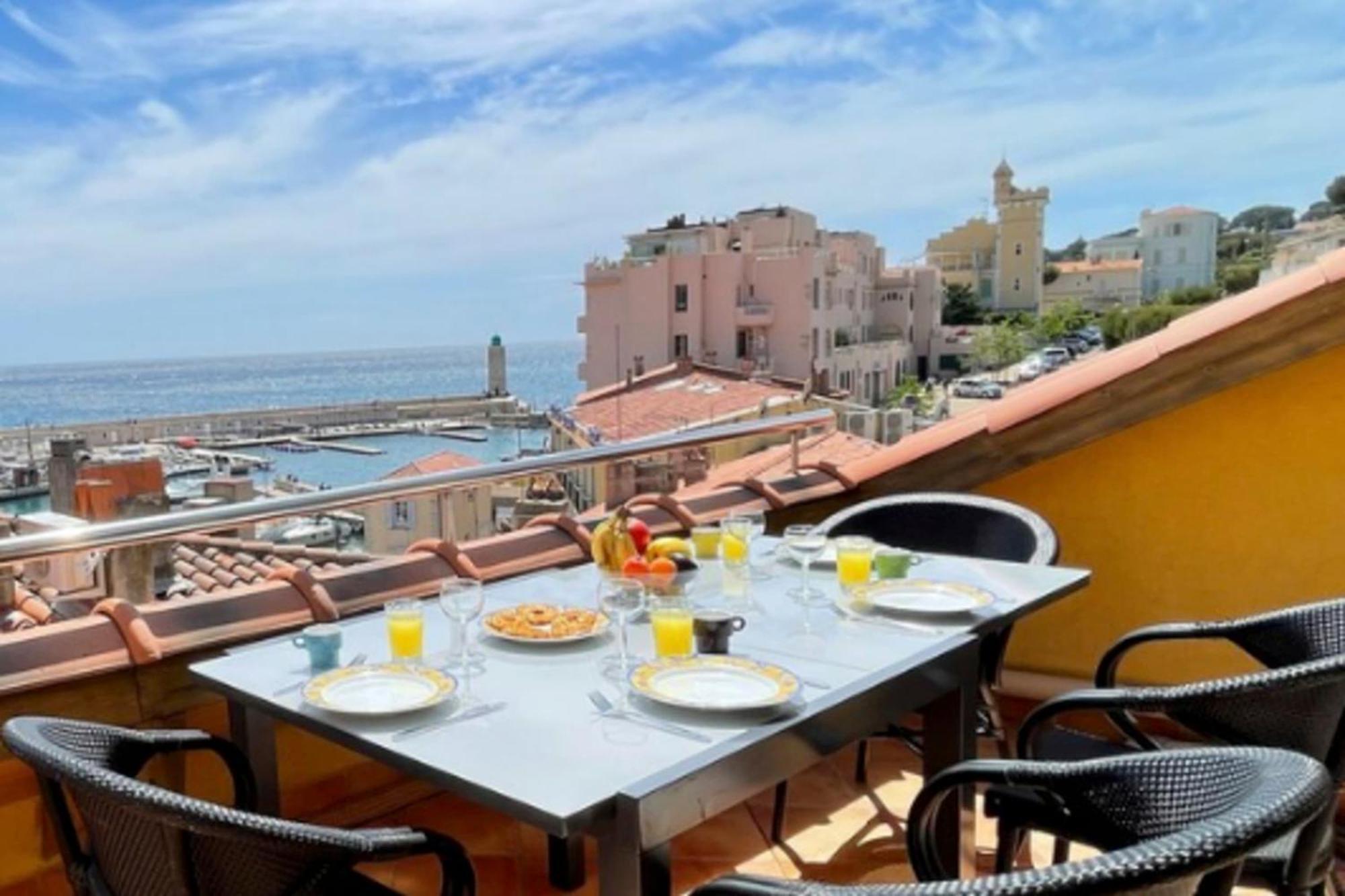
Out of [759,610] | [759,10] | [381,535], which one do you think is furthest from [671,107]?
[759,610]

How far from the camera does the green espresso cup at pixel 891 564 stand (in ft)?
6.63

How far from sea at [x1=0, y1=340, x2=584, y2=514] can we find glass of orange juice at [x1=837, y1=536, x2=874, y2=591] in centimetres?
1480

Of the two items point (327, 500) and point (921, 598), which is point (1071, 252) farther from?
point (327, 500)

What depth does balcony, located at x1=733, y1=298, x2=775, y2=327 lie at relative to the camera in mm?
28734

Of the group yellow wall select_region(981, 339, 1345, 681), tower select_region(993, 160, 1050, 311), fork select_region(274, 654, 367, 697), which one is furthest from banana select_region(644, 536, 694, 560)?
tower select_region(993, 160, 1050, 311)

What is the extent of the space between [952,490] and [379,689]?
6.79ft

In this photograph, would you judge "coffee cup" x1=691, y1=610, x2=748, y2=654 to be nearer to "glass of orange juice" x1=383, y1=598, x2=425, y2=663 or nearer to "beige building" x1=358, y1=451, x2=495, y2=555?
"glass of orange juice" x1=383, y1=598, x2=425, y2=663

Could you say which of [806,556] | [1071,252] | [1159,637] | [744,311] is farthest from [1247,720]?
[1071,252]

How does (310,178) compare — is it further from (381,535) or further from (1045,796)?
(1045,796)

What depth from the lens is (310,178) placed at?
3431 cm

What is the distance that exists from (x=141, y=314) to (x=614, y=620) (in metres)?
24.5

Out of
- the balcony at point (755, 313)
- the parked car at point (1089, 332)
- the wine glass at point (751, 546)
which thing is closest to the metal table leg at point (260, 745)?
the wine glass at point (751, 546)

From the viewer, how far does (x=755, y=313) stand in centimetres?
2886

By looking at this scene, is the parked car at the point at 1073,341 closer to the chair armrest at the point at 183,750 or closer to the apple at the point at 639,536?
the apple at the point at 639,536
